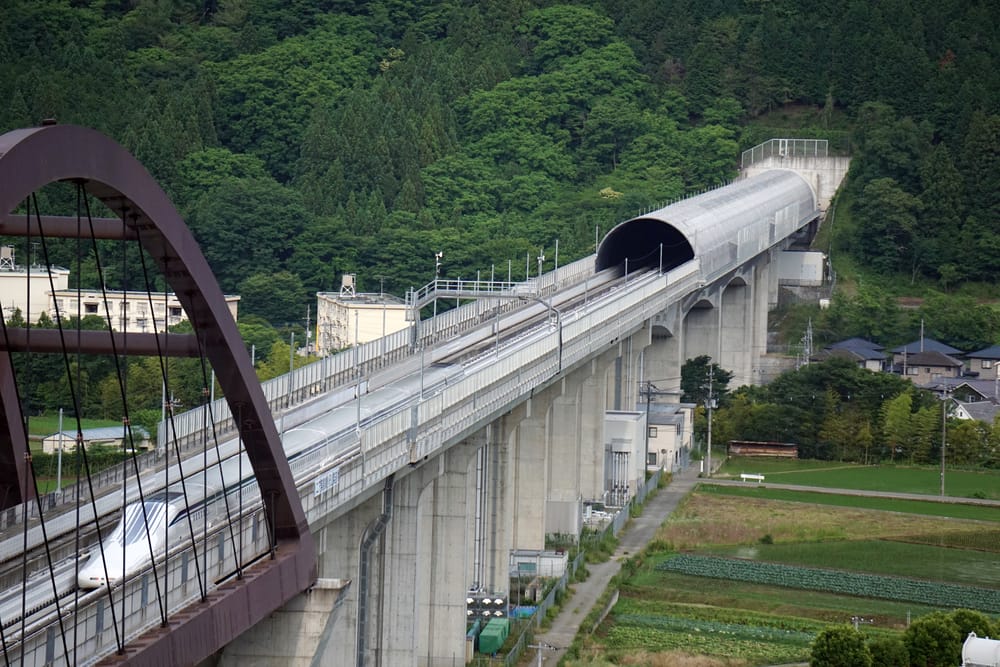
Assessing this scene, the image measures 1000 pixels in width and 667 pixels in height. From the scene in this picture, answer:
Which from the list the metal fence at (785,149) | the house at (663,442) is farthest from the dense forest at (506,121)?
the house at (663,442)

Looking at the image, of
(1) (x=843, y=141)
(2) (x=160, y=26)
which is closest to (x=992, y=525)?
(1) (x=843, y=141)

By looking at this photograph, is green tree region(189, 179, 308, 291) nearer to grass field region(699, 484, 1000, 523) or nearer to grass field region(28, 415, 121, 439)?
grass field region(28, 415, 121, 439)

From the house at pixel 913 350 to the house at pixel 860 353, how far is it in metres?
0.62

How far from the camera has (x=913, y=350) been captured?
83812mm

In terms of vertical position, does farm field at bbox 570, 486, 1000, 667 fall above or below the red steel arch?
below

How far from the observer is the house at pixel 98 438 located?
56.5 meters

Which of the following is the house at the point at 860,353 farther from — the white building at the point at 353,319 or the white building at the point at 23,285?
the white building at the point at 23,285

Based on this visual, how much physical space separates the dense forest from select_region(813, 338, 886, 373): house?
2.37 meters

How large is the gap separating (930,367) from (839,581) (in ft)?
112

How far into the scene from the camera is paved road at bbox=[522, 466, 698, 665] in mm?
43062

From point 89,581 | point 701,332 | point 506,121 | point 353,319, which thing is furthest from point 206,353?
point 506,121

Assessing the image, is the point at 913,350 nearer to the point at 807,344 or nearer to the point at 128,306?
the point at 807,344

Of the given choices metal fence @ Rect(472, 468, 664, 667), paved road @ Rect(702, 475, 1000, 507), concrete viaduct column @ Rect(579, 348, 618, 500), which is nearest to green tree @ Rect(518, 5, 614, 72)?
paved road @ Rect(702, 475, 1000, 507)

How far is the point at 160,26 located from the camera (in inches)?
4855
